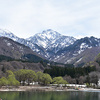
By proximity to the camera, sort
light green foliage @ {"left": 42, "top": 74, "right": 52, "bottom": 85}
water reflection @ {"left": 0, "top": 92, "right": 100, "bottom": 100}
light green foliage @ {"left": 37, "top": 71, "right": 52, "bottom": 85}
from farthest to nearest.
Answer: light green foliage @ {"left": 37, "top": 71, "right": 52, "bottom": 85}
light green foliage @ {"left": 42, "top": 74, "right": 52, "bottom": 85}
water reflection @ {"left": 0, "top": 92, "right": 100, "bottom": 100}

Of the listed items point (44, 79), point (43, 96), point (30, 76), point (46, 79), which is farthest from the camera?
point (44, 79)

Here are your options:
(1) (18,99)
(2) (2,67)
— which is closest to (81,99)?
(1) (18,99)

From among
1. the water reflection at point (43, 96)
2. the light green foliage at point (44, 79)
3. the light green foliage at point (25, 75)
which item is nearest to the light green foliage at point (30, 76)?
the light green foliage at point (25, 75)

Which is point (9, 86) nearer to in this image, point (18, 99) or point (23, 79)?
point (23, 79)

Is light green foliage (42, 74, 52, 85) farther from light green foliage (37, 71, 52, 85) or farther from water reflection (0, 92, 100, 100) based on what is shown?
water reflection (0, 92, 100, 100)

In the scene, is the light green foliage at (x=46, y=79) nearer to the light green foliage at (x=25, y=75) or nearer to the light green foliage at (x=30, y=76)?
the light green foliage at (x=30, y=76)

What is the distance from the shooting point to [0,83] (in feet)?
340

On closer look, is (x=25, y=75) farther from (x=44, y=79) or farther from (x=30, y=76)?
(x=44, y=79)

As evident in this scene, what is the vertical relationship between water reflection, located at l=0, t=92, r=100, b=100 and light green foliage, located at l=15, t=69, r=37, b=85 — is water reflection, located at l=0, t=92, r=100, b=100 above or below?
below

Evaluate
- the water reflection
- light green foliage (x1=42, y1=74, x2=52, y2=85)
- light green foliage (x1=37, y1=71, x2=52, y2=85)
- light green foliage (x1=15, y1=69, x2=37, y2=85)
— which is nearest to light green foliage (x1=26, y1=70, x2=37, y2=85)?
light green foliage (x1=15, y1=69, x2=37, y2=85)

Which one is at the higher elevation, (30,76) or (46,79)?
(30,76)

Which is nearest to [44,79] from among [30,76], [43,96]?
[30,76]

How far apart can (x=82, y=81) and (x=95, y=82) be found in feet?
31.5

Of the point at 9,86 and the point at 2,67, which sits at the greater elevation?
the point at 2,67
